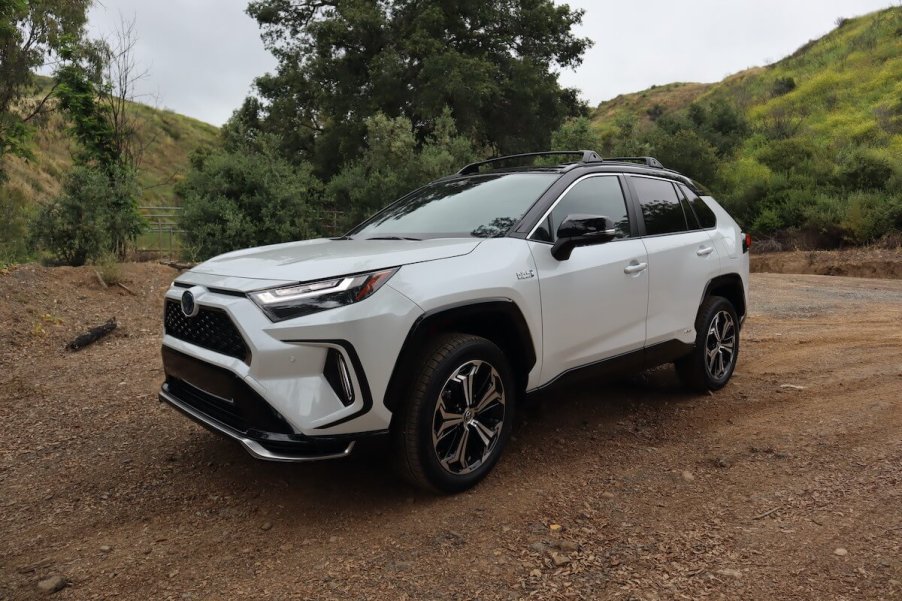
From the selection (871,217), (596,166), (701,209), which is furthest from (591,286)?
(871,217)

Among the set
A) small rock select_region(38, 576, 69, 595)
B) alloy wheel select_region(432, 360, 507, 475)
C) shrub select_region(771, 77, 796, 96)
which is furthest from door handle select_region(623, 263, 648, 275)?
shrub select_region(771, 77, 796, 96)

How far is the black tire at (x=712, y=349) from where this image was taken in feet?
15.3

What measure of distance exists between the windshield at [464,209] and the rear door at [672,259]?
0.91 m

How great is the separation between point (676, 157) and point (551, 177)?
17736mm

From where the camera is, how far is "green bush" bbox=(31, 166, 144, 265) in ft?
33.9

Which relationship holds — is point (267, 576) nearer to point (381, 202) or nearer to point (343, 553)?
point (343, 553)

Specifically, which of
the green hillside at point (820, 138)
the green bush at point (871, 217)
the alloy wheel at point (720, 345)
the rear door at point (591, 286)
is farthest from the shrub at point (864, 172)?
the rear door at point (591, 286)

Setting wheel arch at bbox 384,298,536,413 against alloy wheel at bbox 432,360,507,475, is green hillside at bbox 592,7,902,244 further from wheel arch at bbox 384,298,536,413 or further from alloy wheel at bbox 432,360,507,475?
alloy wheel at bbox 432,360,507,475

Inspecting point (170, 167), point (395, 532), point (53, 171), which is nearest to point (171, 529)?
point (395, 532)

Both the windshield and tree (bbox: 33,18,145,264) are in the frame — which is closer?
the windshield

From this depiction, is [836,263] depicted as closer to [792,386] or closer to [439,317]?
[792,386]

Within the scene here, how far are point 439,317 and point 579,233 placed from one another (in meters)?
0.96

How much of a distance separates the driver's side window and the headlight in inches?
45.7

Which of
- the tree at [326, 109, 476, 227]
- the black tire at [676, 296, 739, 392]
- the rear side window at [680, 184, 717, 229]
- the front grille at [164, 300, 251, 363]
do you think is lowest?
the black tire at [676, 296, 739, 392]
